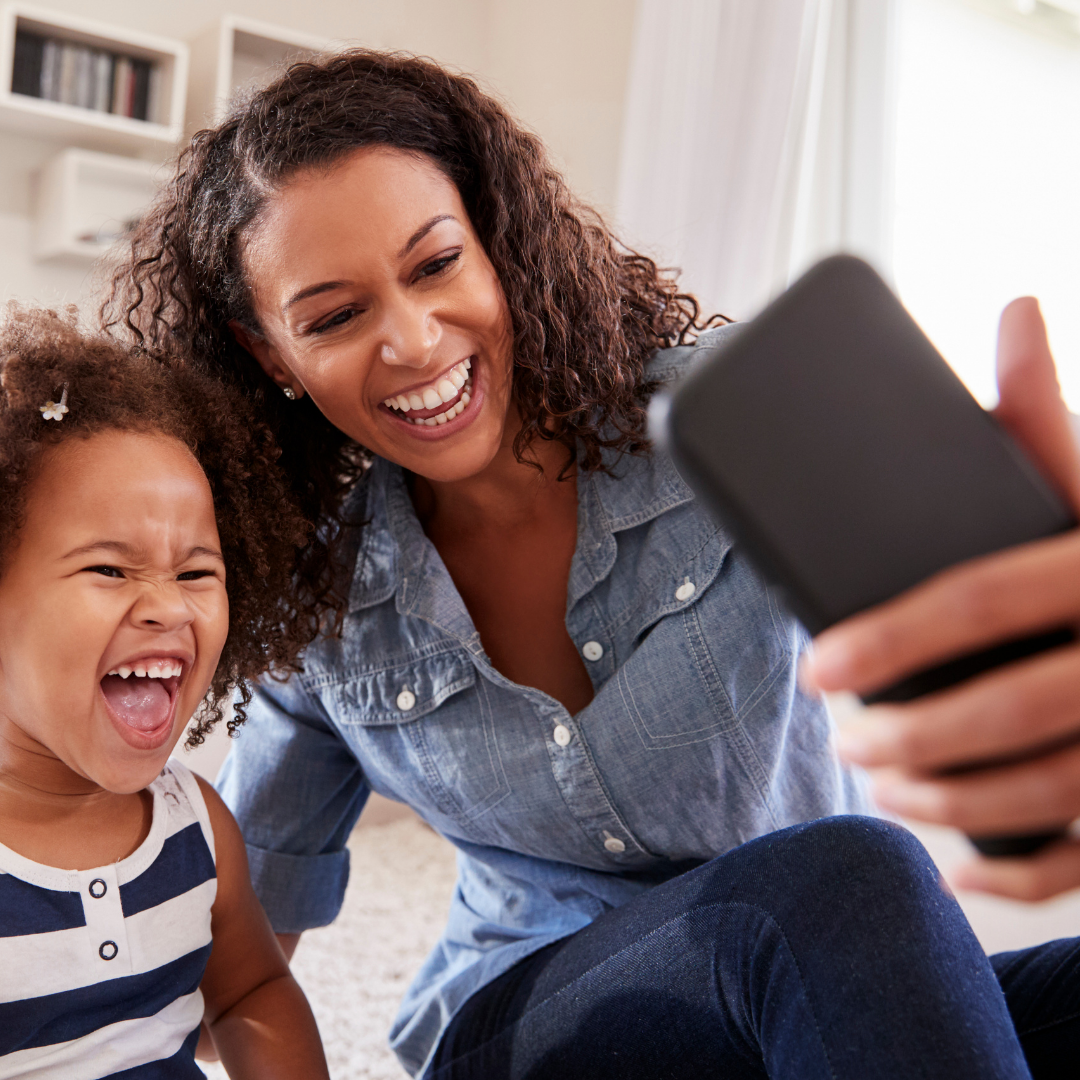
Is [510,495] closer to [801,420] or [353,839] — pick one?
[801,420]

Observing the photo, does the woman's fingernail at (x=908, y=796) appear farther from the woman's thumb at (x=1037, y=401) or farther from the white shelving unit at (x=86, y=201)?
the white shelving unit at (x=86, y=201)

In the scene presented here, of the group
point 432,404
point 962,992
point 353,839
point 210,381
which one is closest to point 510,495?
point 432,404

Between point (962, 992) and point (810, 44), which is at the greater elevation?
point (810, 44)

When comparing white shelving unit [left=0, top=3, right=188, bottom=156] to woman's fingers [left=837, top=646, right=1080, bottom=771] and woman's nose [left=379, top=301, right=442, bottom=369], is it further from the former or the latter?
woman's fingers [left=837, top=646, right=1080, bottom=771]

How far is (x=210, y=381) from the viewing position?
3.56 ft

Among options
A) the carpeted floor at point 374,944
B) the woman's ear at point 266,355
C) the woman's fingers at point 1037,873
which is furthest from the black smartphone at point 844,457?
the carpeted floor at point 374,944

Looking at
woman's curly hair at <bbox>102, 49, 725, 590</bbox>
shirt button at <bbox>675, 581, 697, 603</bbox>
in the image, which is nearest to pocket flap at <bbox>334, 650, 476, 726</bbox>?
woman's curly hair at <bbox>102, 49, 725, 590</bbox>

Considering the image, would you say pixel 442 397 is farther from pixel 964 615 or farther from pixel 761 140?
pixel 761 140

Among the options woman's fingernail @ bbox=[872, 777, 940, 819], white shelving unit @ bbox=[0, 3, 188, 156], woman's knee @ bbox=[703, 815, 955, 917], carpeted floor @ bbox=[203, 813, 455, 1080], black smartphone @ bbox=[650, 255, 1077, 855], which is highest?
white shelving unit @ bbox=[0, 3, 188, 156]

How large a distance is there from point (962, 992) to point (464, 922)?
644 millimetres

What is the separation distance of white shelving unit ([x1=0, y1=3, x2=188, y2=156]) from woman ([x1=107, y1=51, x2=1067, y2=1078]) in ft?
5.37

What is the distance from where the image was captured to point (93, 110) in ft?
8.80

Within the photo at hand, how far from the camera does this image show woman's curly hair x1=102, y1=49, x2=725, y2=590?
1.04 meters

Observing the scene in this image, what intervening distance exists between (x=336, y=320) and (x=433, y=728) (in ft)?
1.36
